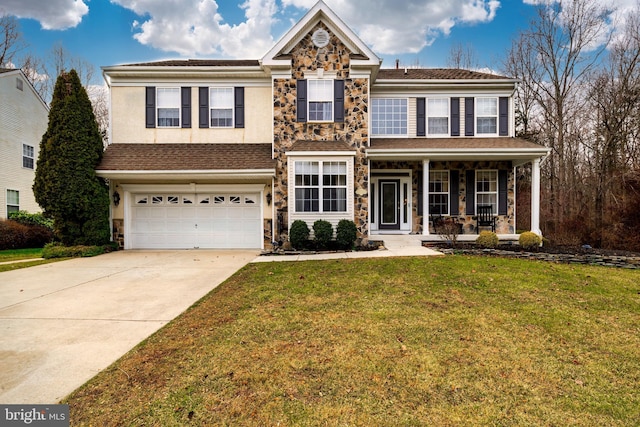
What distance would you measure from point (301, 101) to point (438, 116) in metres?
5.95

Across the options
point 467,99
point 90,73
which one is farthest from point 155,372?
point 90,73

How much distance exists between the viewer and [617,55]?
54.3 ft

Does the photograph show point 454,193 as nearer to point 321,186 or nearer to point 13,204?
point 321,186

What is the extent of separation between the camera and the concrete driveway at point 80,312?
3.33 metres

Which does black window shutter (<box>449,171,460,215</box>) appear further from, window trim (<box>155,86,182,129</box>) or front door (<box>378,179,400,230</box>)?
window trim (<box>155,86,182,129</box>)

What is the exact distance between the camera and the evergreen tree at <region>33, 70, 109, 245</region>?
10.9 m

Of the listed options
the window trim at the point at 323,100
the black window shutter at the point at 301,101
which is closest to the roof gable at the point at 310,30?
the black window shutter at the point at 301,101

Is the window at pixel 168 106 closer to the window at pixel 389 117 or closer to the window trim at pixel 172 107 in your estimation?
the window trim at pixel 172 107

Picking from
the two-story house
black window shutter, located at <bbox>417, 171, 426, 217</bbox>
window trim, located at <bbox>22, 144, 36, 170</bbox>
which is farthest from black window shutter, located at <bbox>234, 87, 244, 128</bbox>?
window trim, located at <bbox>22, 144, 36, 170</bbox>

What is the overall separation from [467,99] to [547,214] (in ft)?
33.8

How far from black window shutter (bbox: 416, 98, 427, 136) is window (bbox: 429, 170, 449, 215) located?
70.2 inches

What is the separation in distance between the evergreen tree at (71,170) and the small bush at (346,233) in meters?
8.58

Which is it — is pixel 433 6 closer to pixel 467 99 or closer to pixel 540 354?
pixel 467 99

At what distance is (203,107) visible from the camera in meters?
13.1
